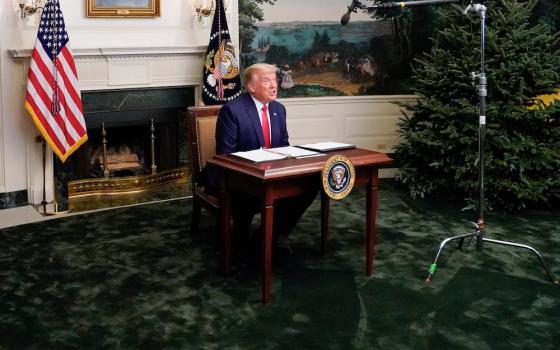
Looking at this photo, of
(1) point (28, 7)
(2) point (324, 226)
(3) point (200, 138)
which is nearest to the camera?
(2) point (324, 226)

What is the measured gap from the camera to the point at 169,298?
12.5ft

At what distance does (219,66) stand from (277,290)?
120 inches

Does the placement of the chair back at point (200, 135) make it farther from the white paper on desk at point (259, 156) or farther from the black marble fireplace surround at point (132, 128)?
the black marble fireplace surround at point (132, 128)

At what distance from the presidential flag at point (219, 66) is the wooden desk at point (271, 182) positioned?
2.56m

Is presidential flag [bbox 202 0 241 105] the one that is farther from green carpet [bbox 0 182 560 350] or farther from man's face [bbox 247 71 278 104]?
man's face [bbox 247 71 278 104]

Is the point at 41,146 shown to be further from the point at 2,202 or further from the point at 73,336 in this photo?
Answer: the point at 73,336

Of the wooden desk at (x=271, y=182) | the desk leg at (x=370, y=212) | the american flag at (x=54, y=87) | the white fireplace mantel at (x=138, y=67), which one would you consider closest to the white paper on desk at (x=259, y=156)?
the wooden desk at (x=271, y=182)

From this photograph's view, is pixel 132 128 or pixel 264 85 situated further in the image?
pixel 132 128

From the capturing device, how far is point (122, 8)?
6.03 metres

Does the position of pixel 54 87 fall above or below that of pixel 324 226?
above

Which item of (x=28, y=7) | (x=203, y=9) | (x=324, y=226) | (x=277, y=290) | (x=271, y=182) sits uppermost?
(x=203, y=9)

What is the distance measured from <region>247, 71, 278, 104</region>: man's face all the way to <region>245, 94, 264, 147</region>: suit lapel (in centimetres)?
8

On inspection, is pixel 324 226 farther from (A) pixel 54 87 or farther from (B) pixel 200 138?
(A) pixel 54 87

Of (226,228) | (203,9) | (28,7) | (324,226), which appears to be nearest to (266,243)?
(226,228)
